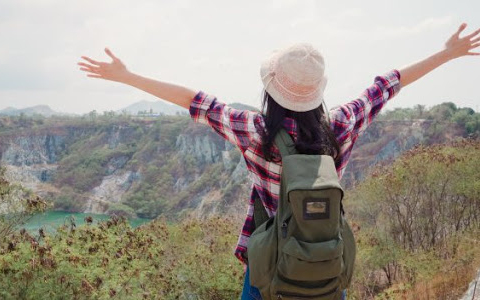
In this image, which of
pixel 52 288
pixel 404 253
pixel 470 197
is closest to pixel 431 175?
pixel 470 197

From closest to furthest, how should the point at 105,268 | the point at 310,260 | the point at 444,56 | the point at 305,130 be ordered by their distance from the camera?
the point at 310,260
the point at 305,130
the point at 444,56
the point at 105,268

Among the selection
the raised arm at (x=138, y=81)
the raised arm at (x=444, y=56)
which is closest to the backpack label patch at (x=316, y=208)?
the raised arm at (x=138, y=81)

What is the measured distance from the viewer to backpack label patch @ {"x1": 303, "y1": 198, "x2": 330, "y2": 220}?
0.94 metres

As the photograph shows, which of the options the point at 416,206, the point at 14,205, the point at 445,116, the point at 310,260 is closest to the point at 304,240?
the point at 310,260

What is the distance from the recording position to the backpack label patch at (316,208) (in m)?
0.94

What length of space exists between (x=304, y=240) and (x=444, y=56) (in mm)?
923

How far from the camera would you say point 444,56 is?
1.52 metres

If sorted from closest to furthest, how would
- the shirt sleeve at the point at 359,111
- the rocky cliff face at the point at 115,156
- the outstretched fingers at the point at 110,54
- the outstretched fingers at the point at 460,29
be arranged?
the shirt sleeve at the point at 359,111, the outstretched fingers at the point at 110,54, the outstretched fingers at the point at 460,29, the rocky cliff face at the point at 115,156

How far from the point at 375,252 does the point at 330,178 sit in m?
7.68

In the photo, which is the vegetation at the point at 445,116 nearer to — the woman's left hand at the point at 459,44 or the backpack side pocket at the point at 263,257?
the woman's left hand at the point at 459,44

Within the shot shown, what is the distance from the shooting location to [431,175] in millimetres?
8492

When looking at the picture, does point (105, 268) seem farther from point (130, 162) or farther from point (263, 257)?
point (130, 162)

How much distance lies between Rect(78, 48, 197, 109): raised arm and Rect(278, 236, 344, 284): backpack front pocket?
488 millimetres

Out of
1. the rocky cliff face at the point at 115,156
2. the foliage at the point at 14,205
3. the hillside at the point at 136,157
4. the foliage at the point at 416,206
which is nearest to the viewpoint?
the foliage at the point at 14,205
